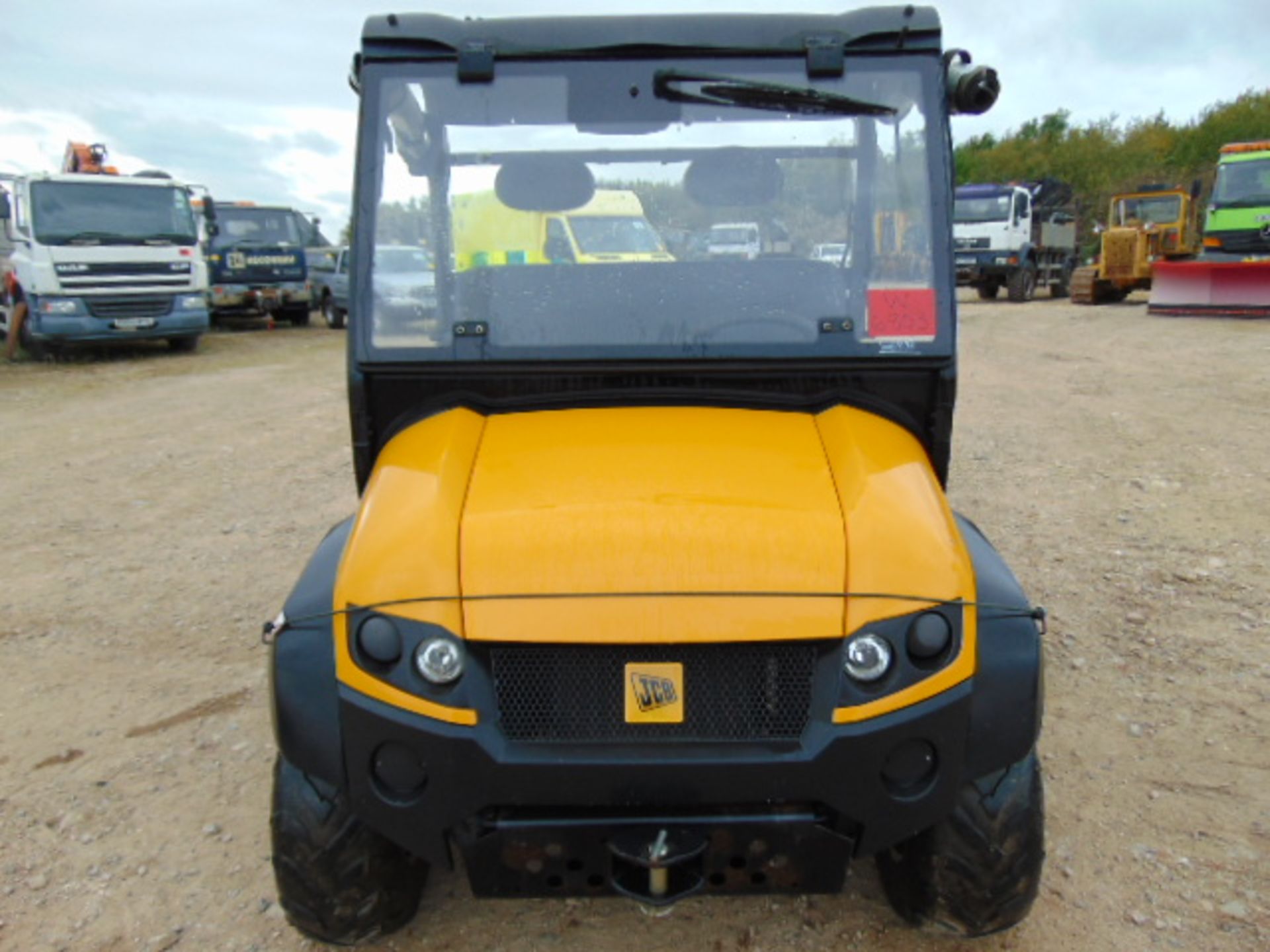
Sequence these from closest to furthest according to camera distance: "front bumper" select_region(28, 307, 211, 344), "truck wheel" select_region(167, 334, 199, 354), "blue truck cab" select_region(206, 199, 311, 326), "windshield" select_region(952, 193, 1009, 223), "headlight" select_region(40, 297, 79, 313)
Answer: "headlight" select_region(40, 297, 79, 313), "front bumper" select_region(28, 307, 211, 344), "truck wheel" select_region(167, 334, 199, 354), "blue truck cab" select_region(206, 199, 311, 326), "windshield" select_region(952, 193, 1009, 223)

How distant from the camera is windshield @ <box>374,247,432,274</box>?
315 centimetres

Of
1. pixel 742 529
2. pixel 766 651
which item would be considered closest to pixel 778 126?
pixel 742 529

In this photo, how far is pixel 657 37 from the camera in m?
3.10

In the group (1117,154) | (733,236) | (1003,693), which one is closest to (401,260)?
(733,236)

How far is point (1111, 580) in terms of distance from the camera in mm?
5465

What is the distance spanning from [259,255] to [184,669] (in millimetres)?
17460

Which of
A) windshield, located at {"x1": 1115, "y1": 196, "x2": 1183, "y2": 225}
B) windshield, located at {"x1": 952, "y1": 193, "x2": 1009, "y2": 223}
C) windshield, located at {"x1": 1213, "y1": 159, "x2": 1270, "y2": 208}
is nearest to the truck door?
windshield, located at {"x1": 952, "y1": 193, "x2": 1009, "y2": 223}

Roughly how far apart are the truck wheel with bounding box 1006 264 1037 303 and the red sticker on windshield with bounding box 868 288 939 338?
76.6 feet

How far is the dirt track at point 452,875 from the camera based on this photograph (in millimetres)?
2953

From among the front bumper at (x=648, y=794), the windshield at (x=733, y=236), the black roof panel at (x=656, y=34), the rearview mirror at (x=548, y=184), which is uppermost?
the black roof panel at (x=656, y=34)

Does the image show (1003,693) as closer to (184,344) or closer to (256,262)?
(184,344)

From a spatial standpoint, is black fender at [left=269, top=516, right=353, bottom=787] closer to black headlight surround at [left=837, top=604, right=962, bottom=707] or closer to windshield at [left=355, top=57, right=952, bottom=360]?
windshield at [left=355, top=57, right=952, bottom=360]

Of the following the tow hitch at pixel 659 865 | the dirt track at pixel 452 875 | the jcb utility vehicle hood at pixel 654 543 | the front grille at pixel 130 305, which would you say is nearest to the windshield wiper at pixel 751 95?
the jcb utility vehicle hood at pixel 654 543

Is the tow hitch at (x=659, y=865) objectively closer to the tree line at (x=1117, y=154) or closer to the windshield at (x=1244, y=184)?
the windshield at (x=1244, y=184)
